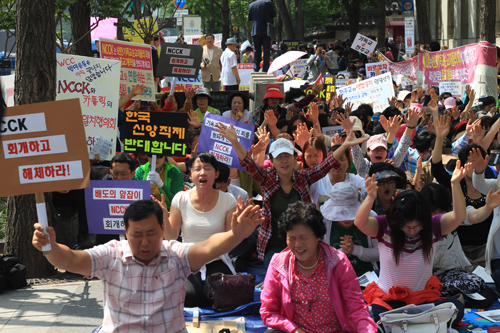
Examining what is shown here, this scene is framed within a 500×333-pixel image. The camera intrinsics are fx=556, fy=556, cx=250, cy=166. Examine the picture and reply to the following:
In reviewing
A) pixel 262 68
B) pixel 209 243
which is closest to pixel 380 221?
pixel 209 243

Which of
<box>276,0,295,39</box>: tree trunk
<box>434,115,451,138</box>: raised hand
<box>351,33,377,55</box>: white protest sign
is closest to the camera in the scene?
<box>434,115,451,138</box>: raised hand

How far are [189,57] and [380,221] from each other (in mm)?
4728

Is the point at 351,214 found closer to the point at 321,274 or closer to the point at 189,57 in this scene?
the point at 321,274

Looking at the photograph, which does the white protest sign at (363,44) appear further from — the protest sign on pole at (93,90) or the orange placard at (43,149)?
the orange placard at (43,149)

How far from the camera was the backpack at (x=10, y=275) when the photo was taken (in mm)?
5758

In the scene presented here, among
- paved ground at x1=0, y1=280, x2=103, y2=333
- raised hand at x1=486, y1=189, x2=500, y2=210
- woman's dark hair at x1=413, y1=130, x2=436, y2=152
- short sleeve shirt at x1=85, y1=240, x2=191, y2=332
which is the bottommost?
paved ground at x1=0, y1=280, x2=103, y2=333

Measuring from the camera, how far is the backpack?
5758 mm

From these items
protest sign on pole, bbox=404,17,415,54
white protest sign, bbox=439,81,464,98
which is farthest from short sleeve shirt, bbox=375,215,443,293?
protest sign on pole, bbox=404,17,415,54

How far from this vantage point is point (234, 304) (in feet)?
16.6

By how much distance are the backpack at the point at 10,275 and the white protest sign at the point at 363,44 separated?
486 inches

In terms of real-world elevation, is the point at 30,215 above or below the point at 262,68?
below

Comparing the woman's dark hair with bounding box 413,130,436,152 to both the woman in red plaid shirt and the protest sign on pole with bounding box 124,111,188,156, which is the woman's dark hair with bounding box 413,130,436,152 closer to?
the woman in red plaid shirt

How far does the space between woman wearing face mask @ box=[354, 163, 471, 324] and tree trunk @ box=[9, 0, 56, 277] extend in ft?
12.4

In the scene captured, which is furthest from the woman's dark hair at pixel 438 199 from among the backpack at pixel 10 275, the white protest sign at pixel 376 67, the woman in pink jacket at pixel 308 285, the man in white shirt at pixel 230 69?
the white protest sign at pixel 376 67
